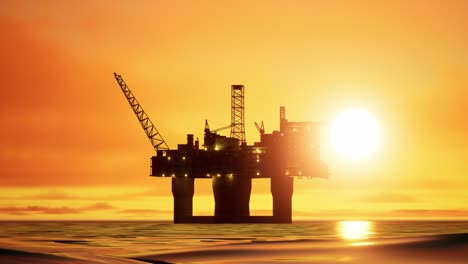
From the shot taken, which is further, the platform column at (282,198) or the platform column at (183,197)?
the platform column at (183,197)

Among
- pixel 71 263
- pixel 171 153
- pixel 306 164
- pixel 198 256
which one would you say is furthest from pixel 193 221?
pixel 71 263

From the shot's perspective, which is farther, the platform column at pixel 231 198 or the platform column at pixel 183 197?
the platform column at pixel 183 197

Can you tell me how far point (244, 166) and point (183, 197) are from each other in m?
16.5

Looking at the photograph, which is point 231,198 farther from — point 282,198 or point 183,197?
point 183,197

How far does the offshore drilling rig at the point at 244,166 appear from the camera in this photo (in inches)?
6895

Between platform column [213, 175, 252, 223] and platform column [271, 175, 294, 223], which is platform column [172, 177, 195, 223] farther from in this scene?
platform column [271, 175, 294, 223]

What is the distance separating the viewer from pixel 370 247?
39.4 metres

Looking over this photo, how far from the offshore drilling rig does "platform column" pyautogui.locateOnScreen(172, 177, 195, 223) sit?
22 centimetres

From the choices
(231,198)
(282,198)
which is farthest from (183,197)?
(282,198)

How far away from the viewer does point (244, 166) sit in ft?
577

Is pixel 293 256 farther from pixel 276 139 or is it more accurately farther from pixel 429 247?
pixel 276 139

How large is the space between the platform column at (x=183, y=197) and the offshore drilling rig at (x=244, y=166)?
8.8 inches

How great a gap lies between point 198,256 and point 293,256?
184 inches

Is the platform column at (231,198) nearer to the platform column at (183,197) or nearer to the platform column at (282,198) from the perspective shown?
the platform column at (282,198)
